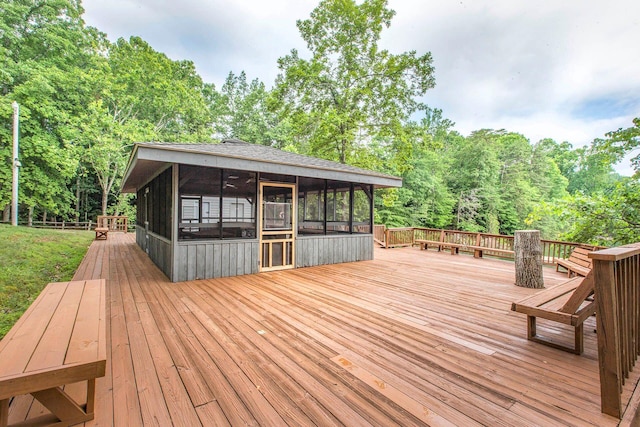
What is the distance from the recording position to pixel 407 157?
46.4 feet

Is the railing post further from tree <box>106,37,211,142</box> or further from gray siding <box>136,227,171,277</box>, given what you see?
tree <box>106,37,211,142</box>

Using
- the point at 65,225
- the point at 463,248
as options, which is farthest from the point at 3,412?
the point at 65,225

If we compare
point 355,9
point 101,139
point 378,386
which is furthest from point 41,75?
point 378,386

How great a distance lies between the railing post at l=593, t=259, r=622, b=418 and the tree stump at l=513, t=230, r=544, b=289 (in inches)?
149

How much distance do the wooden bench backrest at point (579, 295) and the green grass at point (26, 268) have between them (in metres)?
5.86

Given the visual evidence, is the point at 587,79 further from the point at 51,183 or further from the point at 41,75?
the point at 51,183

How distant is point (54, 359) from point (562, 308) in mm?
3752

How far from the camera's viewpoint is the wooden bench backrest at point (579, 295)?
7.43ft

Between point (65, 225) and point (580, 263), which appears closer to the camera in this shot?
point (580, 263)

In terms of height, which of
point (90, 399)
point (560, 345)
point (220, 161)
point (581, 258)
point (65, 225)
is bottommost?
point (560, 345)

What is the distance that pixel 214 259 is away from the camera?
541 cm

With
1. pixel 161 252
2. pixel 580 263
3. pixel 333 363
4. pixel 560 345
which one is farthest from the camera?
pixel 161 252

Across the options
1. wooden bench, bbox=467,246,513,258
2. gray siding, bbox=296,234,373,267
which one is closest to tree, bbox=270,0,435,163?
gray siding, bbox=296,234,373,267

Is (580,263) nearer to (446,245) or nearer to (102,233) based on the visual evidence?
(446,245)
